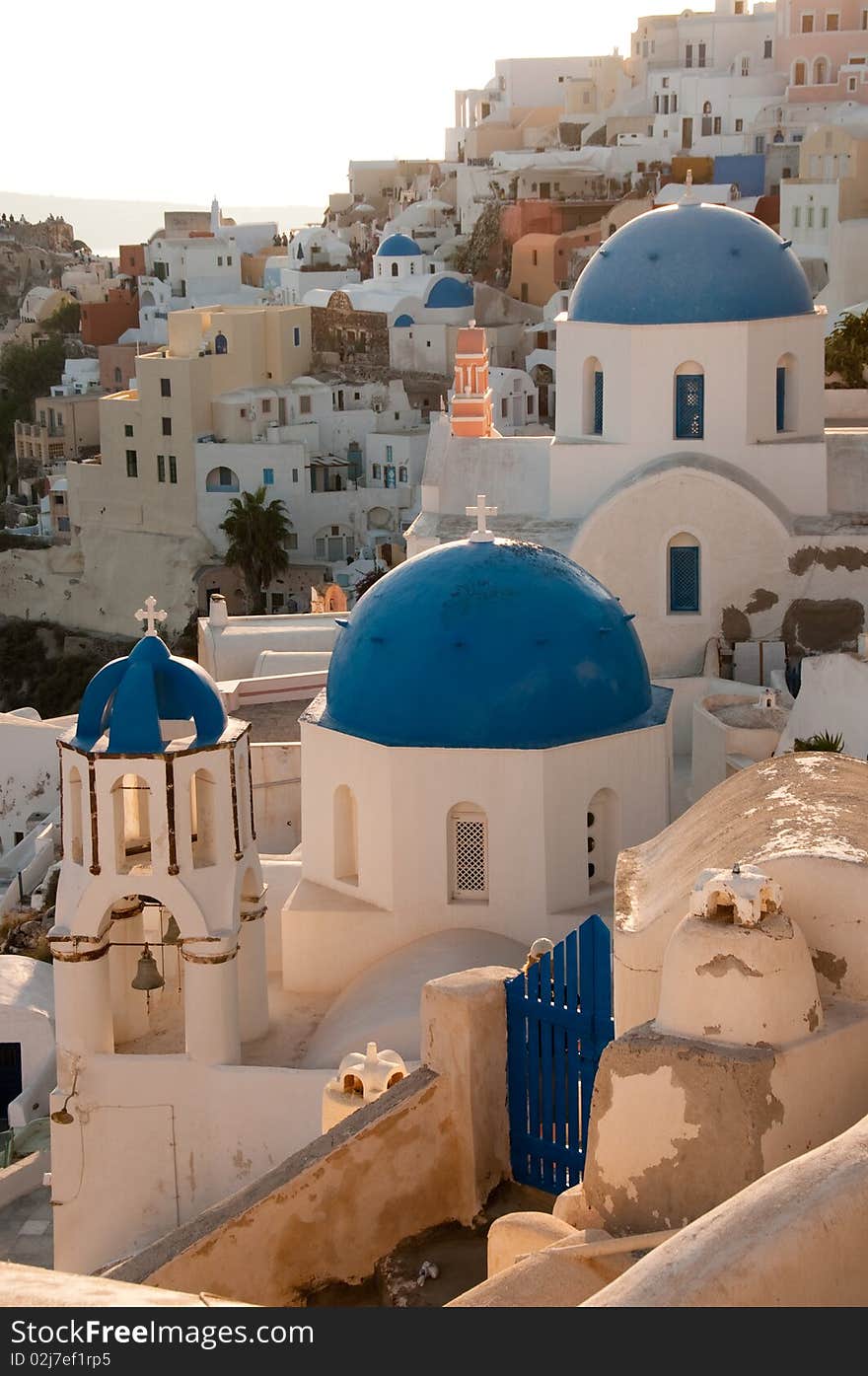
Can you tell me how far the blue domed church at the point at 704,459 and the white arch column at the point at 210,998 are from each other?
25.6 feet

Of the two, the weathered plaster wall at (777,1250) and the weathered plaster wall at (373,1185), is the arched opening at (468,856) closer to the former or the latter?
the weathered plaster wall at (373,1185)

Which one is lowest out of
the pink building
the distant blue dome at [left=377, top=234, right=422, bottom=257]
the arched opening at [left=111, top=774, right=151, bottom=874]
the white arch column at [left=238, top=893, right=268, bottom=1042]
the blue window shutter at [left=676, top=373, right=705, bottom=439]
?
the white arch column at [left=238, top=893, right=268, bottom=1042]

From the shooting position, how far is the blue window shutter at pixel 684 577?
63.6ft

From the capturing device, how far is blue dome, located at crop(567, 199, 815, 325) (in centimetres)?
1944

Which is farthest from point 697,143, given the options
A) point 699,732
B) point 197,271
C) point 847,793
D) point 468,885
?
point 847,793

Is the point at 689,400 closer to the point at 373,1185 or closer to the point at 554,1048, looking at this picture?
the point at 554,1048

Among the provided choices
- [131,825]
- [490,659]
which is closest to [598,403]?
[490,659]

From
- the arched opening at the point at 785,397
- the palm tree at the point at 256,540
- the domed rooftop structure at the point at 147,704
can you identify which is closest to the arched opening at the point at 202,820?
the domed rooftop structure at the point at 147,704

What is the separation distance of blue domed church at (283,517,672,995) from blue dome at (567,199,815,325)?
20.6 ft

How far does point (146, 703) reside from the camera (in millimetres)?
12312

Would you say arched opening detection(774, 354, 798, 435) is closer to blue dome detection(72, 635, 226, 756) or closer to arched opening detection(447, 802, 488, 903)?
arched opening detection(447, 802, 488, 903)

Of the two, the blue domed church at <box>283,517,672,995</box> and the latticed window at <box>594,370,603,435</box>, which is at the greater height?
the latticed window at <box>594,370,603,435</box>

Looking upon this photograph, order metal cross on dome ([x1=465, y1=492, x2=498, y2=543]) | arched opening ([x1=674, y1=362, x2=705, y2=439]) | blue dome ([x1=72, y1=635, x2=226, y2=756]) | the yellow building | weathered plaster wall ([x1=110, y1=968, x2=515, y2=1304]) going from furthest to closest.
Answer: the yellow building → arched opening ([x1=674, y1=362, x2=705, y2=439]) → metal cross on dome ([x1=465, y1=492, x2=498, y2=543]) → blue dome ([x1=72, y1=635, x2=226, y2=756]) → weathered plaster wall ([x1=110, y1=968, x2=515, y2=1304])

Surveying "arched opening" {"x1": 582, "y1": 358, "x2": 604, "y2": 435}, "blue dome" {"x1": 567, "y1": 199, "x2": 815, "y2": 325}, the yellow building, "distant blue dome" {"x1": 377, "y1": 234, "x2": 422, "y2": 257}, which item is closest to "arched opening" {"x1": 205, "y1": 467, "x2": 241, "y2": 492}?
the yellow building
